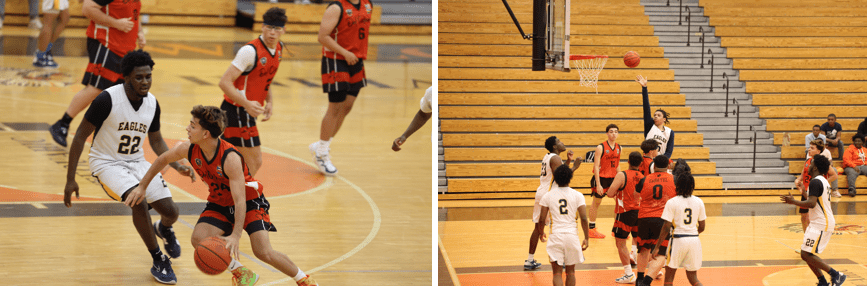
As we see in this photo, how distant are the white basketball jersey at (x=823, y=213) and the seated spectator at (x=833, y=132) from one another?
6637 mm

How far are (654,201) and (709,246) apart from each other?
2545 mm

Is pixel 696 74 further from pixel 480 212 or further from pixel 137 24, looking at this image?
pixel 137 24

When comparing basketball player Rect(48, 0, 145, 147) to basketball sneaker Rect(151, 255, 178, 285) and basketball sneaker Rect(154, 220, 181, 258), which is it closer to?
basketball sneaker Rect(154, 220, 181, 258)

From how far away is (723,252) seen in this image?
7.91 meters

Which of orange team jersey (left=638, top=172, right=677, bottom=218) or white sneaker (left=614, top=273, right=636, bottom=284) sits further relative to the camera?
white sneaker (left=614, top=273, right=636, bottom=284)

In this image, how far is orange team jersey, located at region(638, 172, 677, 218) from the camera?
6.00m

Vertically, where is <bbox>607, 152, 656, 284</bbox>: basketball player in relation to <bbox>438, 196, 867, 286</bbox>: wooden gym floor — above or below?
above

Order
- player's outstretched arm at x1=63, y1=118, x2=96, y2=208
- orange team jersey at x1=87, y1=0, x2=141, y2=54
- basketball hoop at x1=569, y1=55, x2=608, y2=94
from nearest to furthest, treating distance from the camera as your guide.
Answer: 1. player's outstretched arm at x1=63, y1=118, x2=96, y2=208
2. orange team jersey at x1=87, y1=0, x2=141, y2=54
3. basketball hoop at x1=569, y1=55, x2=608, y2=94

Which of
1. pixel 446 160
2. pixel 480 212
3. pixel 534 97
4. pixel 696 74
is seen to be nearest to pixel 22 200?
pixel 480 212

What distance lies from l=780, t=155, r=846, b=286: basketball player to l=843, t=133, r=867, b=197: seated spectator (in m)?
6.27

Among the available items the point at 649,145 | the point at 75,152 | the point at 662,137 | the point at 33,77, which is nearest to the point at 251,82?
the point at 75,152

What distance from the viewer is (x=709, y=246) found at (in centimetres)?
819

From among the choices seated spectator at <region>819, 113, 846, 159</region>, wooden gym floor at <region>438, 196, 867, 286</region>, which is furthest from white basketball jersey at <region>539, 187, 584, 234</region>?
seated spectator at <region>819, 113, 846, 159</region>

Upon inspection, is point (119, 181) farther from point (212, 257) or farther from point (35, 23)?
point (35, 23)
